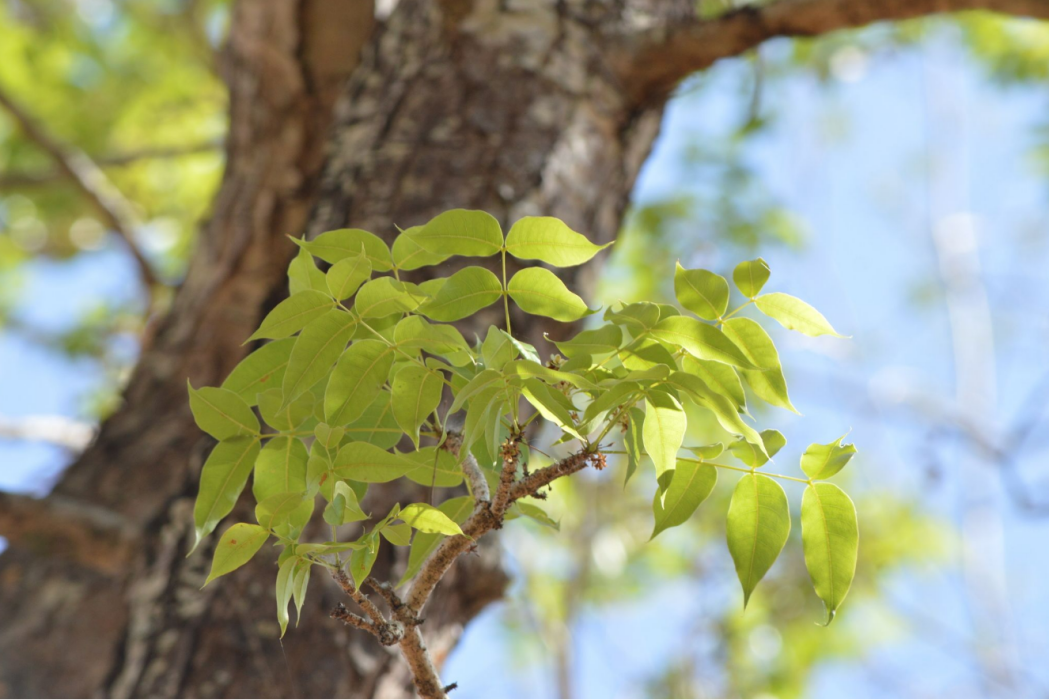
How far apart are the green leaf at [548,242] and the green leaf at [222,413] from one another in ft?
0.82

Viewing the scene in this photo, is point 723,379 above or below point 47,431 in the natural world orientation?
above

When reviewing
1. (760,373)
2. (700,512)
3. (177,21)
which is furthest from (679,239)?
(177,21)

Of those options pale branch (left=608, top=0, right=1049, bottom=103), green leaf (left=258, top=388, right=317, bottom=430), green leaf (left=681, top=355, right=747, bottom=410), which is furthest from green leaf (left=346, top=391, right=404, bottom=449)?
pale branch (left=608, top=0, right=1049, bottom=103)

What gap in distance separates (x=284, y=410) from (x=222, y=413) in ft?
0.17

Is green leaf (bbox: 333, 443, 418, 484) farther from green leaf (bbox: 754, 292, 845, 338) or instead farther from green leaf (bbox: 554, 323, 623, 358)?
green leaf (bbox: 754, 292, 845, 338)

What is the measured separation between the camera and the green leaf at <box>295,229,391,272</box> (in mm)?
640

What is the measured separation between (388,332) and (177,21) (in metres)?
4.54

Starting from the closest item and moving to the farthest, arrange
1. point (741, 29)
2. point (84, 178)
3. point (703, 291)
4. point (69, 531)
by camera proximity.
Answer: point (703, 291), point (69, 531), point (741, 29), point (84, 178)

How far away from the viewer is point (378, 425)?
26.4 inches

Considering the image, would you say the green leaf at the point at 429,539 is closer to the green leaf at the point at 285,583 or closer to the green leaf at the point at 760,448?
the green leaf at the point at 285,583

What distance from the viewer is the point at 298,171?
201 centimetres

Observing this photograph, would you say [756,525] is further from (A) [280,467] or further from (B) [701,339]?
(A) [280,467]

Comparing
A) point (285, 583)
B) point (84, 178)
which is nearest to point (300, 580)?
point (285, 583)

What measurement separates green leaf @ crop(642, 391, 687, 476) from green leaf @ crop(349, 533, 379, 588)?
210 mm
